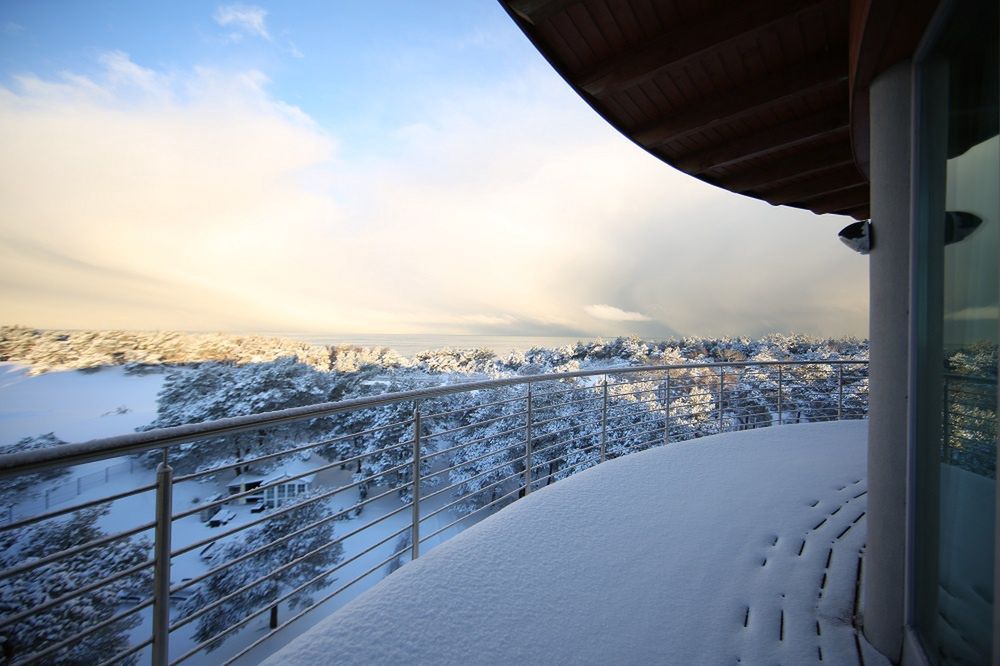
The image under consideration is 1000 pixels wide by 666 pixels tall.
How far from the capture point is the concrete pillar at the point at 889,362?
1.33m

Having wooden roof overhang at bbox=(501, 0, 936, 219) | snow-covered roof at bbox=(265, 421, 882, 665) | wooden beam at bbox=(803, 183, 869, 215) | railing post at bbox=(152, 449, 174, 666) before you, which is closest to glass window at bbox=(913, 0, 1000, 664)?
wooden roof overhang at bbox=(501, 0, 936, 219)

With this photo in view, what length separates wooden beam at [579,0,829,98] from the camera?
1.61 m

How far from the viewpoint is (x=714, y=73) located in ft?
6.65

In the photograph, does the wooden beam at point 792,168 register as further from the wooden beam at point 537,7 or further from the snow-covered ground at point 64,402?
the snow-covered ground at point 64,402

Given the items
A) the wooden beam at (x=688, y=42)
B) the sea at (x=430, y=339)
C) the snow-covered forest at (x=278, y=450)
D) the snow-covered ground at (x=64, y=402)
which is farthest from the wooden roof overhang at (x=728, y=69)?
the snow-covered ground at (x=64, y=402)

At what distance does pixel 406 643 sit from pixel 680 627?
87 cm

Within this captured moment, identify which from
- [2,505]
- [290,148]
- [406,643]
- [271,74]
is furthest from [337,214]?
[406,643]

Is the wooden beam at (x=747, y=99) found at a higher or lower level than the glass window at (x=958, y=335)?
higher

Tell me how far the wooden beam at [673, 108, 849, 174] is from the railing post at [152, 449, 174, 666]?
296 centimetres

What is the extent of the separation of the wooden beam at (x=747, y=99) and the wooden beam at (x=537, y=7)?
0.97 meters

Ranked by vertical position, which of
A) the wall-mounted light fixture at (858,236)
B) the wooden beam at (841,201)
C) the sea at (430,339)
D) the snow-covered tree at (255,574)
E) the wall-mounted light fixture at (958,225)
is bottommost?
the snow-covered tree at (255,574)

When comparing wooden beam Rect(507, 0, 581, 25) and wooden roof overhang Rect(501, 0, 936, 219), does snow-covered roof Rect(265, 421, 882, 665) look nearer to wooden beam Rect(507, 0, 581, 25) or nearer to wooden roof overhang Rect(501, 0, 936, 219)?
wooden roof overhang Rect(501, 0, 936, 219)

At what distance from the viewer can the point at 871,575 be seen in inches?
53.9

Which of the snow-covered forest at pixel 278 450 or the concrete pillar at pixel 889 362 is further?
the snow-covered forest at pixel 278 450
